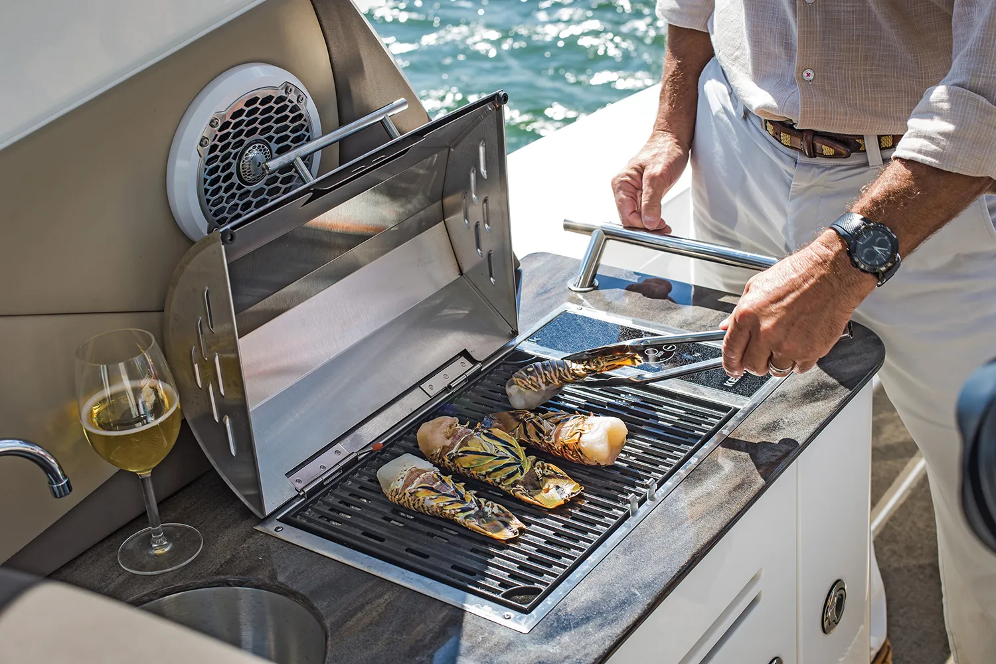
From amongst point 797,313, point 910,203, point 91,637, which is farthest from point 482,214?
point 91,637

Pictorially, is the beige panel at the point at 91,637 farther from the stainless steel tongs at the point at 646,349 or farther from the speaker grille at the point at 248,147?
the stainless steel tongs at the point at 646,349

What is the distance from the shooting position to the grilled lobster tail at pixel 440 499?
1058 millimetres

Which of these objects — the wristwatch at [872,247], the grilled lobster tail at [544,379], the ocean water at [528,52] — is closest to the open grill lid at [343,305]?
the grilled lobster tail at [544,379]

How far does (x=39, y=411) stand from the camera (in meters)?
0.99

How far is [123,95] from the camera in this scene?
98cm

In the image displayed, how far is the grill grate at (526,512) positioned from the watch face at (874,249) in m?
0.25

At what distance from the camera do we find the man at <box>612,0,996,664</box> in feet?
4.02

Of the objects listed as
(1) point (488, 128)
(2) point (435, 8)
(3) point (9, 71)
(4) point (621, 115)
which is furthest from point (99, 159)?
(2) point (435, 8)

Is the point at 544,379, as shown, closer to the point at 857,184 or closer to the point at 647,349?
the point at 647,349

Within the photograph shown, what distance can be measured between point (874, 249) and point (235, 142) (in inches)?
30.6

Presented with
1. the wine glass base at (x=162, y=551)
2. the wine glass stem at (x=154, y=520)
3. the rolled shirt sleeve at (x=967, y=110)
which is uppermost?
the rolled shirt sleeve at (x=967, y=110)

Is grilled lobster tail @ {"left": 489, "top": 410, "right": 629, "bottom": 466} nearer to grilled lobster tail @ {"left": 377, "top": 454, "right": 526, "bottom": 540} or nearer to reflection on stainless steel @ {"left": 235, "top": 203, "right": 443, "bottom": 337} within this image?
grilled lobster tail @ {"left": 377, "top": 454, "right": 526, "bottom": 540}

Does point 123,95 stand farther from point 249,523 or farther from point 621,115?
point 621,115

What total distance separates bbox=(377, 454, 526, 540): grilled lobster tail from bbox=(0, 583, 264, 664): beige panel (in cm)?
67
